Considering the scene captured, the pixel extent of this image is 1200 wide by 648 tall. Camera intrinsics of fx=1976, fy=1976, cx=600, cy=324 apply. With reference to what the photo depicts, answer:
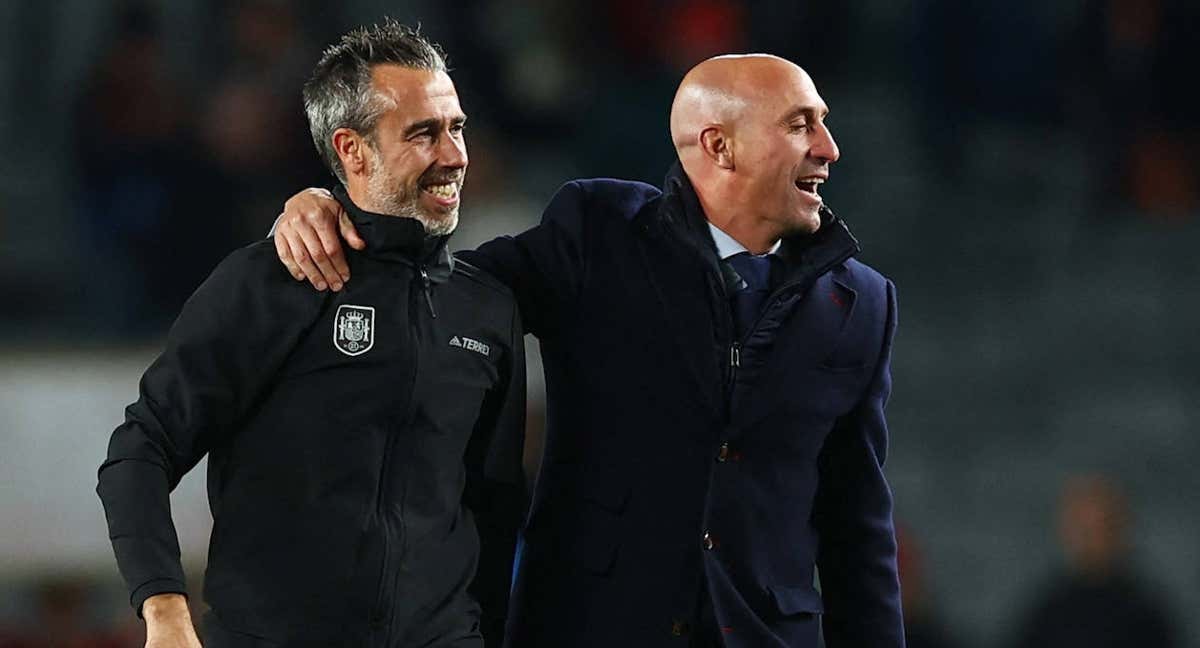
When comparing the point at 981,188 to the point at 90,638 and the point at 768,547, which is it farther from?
the point at 768,547

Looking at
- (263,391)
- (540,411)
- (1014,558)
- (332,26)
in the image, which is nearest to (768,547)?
(263,391)

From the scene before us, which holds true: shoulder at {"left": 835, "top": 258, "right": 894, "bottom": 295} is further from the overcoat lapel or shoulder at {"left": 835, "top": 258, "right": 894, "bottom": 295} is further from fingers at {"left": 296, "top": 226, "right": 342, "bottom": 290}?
fingers at {"left": 296, "top": 226, "right": 342, "bottom": 290}

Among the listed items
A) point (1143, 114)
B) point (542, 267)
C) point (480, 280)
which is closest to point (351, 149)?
point (480, 280)

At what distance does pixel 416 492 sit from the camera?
2832 millimetres

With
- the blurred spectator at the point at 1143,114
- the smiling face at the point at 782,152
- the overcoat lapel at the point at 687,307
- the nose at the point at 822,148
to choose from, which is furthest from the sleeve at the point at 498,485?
the blurred spectator at the point at 1143,114

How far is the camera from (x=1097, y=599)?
6.20 metres

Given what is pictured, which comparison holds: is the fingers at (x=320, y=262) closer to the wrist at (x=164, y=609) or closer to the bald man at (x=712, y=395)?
the bald man at (x=712, y=395)

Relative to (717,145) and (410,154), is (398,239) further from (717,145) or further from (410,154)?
(717,145)

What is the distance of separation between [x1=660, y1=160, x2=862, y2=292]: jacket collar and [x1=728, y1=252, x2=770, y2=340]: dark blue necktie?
0.02 meters

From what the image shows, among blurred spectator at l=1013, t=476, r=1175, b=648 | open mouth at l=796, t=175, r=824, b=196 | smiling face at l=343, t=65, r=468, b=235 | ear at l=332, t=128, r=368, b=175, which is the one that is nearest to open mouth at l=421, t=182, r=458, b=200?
smiling face at l=343, t=65, r=468, b=235

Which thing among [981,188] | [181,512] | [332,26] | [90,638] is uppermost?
[332,26]

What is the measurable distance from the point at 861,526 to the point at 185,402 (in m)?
1.17

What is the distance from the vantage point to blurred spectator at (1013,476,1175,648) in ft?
20.0

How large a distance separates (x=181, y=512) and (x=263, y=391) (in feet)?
11.4
